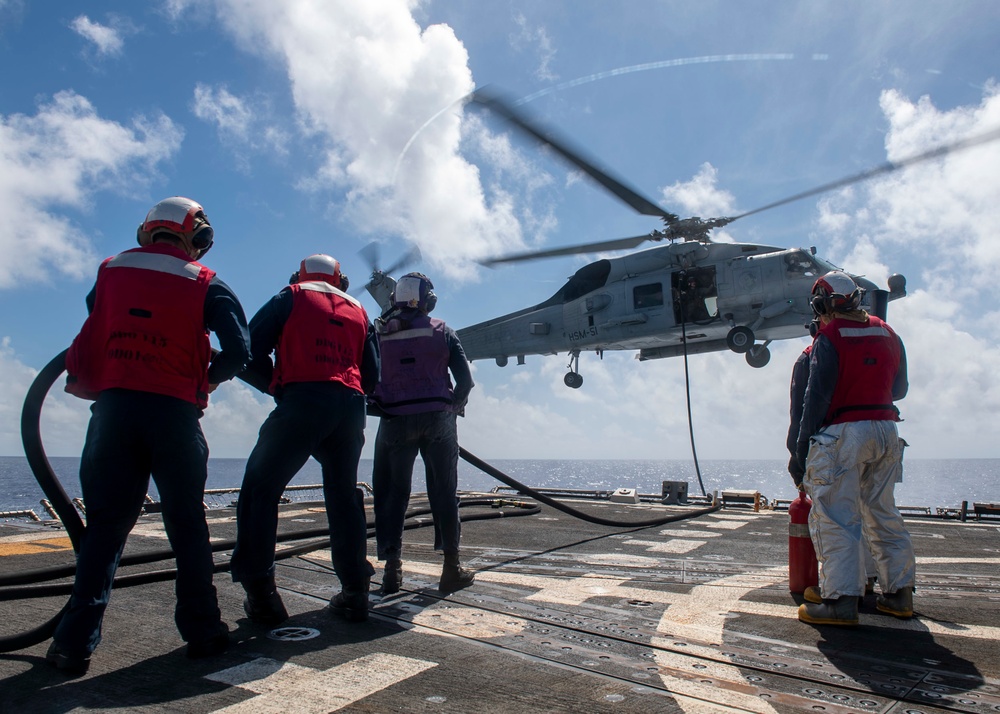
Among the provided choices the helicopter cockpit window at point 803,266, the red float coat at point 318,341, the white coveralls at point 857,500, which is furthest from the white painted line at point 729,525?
the helicopter cockpit window at point 803,266

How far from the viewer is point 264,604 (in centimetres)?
303

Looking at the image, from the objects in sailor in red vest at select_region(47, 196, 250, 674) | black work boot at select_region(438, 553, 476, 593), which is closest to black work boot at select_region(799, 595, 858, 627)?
black work boot at select_region(438, 553, 476, 593)

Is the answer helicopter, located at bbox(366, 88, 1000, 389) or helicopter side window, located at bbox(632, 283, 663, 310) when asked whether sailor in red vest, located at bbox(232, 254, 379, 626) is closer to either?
helicopter, located at bbox(366, 88, 1000, 389)

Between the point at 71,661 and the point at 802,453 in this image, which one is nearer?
the point at 71,661

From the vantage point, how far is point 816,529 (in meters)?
3.46

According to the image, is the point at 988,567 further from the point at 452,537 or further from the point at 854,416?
the point at 452,537

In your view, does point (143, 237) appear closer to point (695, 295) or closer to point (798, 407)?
point (798, 407)

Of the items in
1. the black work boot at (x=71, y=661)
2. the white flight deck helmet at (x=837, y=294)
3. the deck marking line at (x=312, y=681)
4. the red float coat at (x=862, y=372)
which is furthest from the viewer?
the white flight deck helmet at (x=837, y=294)

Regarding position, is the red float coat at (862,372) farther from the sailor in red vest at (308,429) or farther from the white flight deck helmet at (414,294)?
the sailor in red vest at (308,429)

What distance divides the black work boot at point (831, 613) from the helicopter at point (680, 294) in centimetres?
1128

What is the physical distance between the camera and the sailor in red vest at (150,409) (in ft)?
8.38

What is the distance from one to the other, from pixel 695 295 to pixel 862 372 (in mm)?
13048

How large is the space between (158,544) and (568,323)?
13744 mm

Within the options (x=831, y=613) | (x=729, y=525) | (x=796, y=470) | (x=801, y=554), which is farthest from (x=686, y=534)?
(x=831, y=613)
